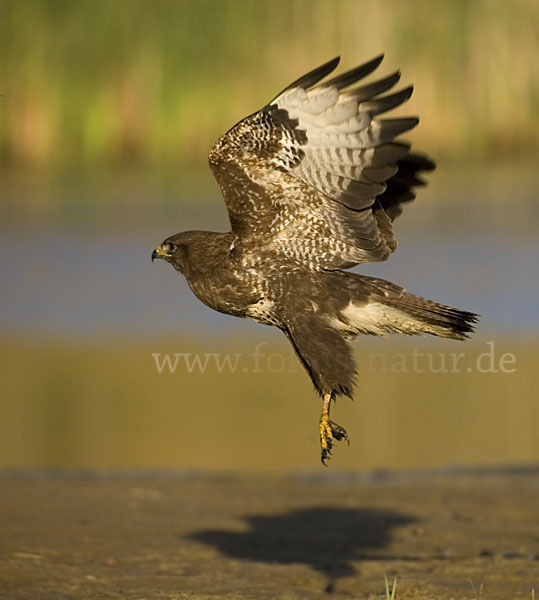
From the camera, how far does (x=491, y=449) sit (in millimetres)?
9008

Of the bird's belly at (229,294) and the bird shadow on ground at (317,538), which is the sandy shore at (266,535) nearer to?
the bird shadow on ground at (317,538)

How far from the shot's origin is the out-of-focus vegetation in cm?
2228

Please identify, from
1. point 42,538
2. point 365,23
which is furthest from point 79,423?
point 365,23

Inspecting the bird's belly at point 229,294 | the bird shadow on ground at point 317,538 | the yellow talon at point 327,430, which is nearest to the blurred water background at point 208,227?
the bird shadow on ground at point 317,538

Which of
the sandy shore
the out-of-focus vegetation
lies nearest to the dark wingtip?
the sandy shore

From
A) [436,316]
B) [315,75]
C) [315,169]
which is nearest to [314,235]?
[315,169]

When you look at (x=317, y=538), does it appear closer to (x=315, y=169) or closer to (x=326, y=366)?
(x=326, y=366)

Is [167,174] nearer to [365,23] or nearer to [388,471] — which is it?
[365,23]

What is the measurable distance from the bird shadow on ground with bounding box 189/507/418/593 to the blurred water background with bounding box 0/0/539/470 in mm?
1573

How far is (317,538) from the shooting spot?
669 cm

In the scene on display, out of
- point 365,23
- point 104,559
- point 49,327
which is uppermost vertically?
point 365,23

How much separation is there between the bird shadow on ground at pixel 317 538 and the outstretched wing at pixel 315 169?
4.73 ft

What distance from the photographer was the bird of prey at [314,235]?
579 cm

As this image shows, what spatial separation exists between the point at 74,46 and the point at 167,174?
3271mm
